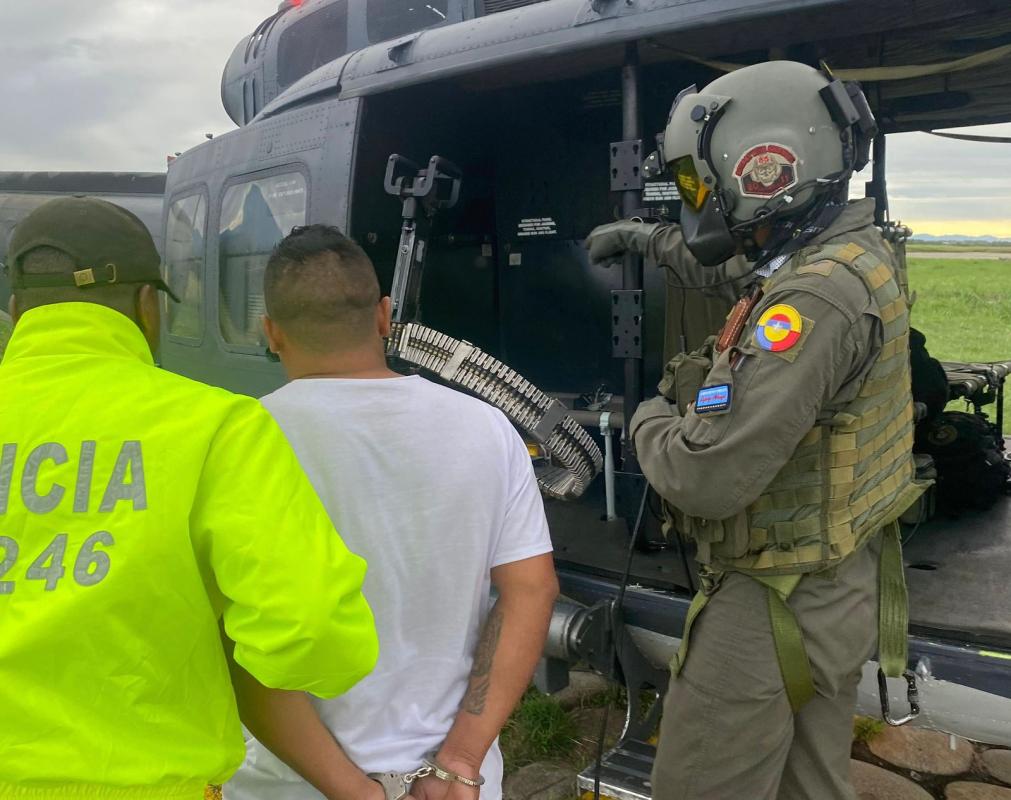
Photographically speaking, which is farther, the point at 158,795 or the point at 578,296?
the point at 578,296

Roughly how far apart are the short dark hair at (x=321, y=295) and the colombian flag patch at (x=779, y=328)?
0.79 meters

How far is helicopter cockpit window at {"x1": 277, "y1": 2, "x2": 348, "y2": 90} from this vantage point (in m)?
4.98

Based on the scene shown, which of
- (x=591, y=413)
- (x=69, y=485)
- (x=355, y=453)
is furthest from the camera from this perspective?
(x=591, y=413)

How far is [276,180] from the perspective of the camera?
4.02m

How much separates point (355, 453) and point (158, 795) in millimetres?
553

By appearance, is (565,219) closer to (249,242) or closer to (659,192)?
(659,192)

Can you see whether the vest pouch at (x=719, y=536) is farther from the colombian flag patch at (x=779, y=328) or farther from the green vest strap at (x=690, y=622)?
the colombian flag patch at (x=779, y=328)

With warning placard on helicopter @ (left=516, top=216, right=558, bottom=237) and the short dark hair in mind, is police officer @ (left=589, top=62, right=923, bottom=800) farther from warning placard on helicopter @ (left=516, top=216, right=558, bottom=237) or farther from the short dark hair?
warning placard on helicopter @ (left=516, top=216, right=558, bottom=237)

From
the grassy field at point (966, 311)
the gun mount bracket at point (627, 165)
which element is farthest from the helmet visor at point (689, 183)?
the grassy field at point (966, 311)

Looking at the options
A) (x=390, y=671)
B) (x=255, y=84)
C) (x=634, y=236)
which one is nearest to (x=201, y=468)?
(x=390, y=671)

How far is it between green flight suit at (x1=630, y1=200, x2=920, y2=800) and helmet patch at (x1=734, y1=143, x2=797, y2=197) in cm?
17

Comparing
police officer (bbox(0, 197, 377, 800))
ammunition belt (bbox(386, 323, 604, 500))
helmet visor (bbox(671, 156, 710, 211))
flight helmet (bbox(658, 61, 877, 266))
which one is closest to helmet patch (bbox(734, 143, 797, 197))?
flight helmet (bbox(658, 61, 877, 266))

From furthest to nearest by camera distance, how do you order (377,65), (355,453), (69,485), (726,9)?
(377,65) < (726,9) < (355,453) < (69,485)

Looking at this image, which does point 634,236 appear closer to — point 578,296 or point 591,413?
point 591,413
